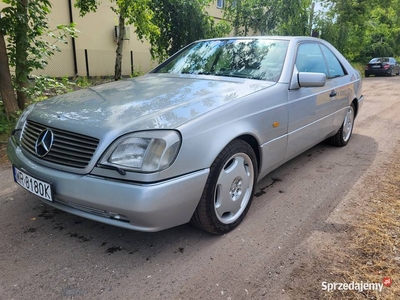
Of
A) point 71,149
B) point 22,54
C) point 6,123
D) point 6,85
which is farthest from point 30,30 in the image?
point 71,149

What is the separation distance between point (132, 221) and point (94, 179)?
347mm

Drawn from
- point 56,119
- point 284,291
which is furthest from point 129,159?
point 284,291

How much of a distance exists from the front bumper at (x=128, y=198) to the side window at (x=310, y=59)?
6.28 feet

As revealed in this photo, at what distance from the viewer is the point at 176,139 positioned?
6.54ft

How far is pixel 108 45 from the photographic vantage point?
1361 centimetres

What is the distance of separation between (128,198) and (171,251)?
0.63 metres

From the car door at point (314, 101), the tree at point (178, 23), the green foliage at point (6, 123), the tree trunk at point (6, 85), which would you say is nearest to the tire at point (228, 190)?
the car door at point (314, 101)

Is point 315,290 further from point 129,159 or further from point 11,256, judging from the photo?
point 11,256

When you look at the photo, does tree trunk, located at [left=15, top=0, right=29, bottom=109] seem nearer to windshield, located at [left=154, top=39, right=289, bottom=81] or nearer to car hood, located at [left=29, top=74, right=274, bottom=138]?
windshield, located at [left=154, top=39, right=289, bottom=81]

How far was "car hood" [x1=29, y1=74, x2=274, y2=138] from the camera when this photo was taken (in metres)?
2.09

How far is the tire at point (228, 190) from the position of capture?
Result: 2.25 m

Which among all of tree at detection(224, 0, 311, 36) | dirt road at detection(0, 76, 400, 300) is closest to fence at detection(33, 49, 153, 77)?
tree at detection(224, 0, 311, 36)

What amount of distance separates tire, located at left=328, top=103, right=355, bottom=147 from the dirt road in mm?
1323

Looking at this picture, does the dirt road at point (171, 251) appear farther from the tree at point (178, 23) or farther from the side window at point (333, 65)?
the tree at point (178, 23)
